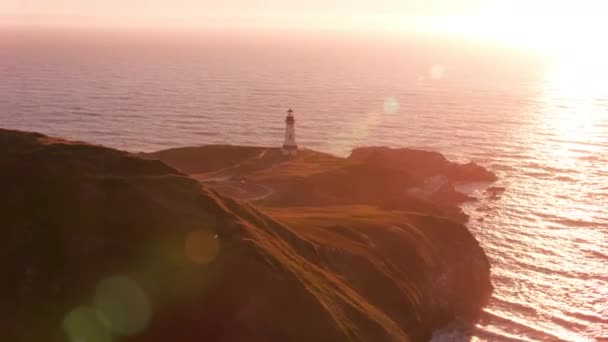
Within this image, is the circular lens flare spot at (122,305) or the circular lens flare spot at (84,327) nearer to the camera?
the circular lens flare spot at (84,327)

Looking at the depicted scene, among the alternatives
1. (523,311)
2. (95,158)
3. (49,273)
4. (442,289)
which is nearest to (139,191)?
(95,158)

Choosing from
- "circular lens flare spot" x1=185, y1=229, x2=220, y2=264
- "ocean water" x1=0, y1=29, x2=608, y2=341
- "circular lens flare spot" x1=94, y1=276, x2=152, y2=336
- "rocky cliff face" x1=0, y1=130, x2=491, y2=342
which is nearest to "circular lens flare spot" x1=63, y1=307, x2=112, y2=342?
"rocky cliff face" x1=0, y1=130, x2=491, y2=342

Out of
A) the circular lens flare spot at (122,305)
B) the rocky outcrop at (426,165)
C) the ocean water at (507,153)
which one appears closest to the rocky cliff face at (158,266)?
the circular lens flare spot at (122,305)

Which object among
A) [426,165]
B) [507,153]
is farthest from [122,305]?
[507,153]

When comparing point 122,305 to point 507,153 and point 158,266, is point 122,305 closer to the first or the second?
point 158,266

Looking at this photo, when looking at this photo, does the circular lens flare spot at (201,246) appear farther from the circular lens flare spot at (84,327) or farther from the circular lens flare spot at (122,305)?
the circular lens flare spot at (84,327)

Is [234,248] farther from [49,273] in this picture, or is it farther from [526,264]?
[526,264]
